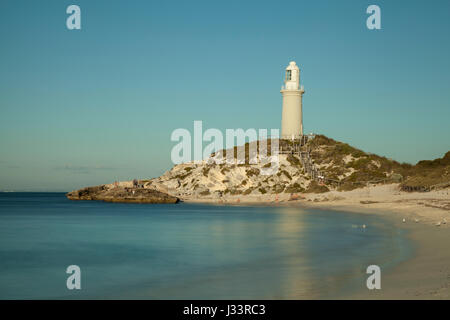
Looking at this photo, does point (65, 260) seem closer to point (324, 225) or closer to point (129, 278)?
point (129, 278)

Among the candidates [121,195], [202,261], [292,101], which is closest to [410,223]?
[202,261]

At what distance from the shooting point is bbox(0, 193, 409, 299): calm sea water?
1359cm

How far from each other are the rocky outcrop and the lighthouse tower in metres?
24.7

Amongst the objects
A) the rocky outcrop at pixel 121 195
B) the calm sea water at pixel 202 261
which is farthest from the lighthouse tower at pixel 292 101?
the calm sea water at pixel 202 261

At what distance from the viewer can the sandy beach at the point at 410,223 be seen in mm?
11492

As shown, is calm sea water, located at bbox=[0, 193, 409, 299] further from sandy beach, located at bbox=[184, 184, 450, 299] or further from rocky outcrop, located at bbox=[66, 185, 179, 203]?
rocky outcrop, located at bbox=[66, 185, 179, 203]

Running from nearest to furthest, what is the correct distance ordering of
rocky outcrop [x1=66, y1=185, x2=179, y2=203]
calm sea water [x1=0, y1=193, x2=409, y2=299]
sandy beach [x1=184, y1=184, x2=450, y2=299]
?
sandy beach [x1=184, y1=184, x2=450, y2=299]
calm sea water [x1=0, y1=193, x2=409, y2=299]
rocky outcrop [x1=66, y1=185, x2=179, y2=203]

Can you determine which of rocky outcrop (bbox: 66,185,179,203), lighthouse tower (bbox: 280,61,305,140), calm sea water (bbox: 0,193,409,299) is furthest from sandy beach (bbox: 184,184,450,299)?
lighthouse tower (bbox: 280,61,305,140)

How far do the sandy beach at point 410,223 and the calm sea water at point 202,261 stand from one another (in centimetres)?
91

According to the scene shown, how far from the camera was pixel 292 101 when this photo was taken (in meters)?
80.9

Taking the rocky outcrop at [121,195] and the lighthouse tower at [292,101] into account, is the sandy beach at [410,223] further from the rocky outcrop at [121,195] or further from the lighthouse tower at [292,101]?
the lighthouse tower at [292,101]

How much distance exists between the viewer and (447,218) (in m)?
28.4
